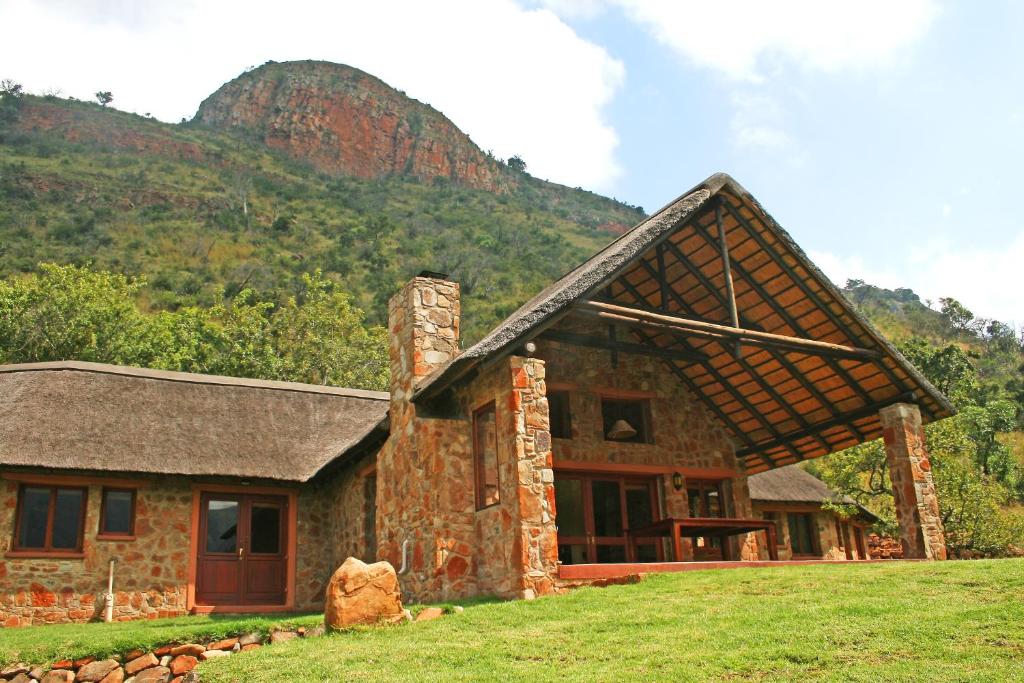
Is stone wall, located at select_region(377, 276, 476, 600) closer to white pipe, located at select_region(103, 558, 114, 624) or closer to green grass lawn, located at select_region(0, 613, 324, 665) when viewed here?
green grass lawn, located at select_region(0, 613, 324, 665)

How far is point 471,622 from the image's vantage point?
351 inches

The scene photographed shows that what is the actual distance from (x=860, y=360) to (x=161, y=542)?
39.9 ft

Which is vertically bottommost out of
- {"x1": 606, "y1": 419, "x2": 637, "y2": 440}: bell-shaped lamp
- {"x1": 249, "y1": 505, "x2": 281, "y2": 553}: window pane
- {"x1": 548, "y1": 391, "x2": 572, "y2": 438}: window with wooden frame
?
{"x1": 249, "y1": 505, "x2": 281, "y2": 553}: window pane

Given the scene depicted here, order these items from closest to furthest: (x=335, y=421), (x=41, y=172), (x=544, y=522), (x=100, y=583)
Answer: (x=544, y=522), (x=100, y=583), (x=335, y=421), (x=41, y=172)

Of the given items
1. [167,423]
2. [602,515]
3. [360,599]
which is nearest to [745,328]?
[602,515]

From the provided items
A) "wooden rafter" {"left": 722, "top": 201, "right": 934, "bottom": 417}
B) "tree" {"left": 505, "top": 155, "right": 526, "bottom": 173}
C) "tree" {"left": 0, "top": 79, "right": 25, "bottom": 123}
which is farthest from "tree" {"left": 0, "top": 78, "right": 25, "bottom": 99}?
"wooden rafter" {"left": 722, "top": 201, "right": 934, "bottom": 417}

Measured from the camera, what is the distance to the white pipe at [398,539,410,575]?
1284 centimetres

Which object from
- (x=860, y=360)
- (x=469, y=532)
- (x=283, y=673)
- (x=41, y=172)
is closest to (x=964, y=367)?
(x=860, y=360)

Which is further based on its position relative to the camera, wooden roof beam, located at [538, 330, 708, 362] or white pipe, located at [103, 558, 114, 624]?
wooden roof beam, located at [538, 330, 708, 362]

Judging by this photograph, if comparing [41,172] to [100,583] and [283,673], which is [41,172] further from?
[283,673]

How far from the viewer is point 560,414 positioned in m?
Result: 15.7

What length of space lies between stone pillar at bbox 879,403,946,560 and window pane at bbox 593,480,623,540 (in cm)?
456

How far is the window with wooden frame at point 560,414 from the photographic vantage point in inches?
610

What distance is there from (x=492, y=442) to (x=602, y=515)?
3.34 metres
